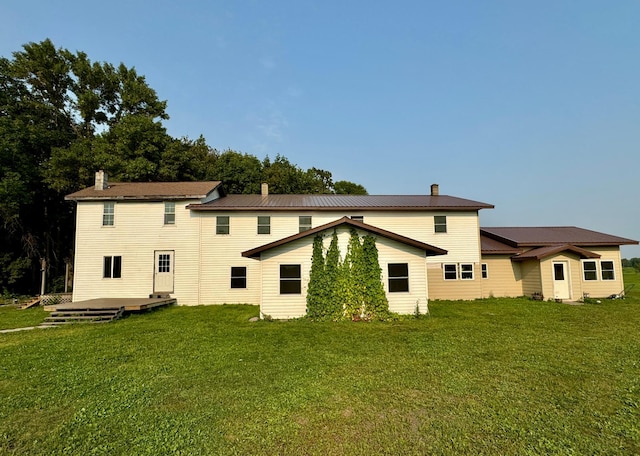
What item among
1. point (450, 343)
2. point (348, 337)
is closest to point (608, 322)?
point (450, 343)

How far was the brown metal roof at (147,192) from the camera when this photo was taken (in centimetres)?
1609

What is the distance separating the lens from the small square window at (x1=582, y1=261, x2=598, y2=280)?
1700 cm

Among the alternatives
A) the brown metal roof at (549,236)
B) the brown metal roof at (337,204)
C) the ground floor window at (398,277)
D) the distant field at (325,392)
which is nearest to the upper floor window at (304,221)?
the brown metal roof at (337,204)

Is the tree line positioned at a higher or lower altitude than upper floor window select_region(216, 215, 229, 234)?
higher

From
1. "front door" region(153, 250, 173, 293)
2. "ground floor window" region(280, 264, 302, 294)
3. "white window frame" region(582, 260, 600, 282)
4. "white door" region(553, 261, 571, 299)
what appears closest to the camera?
"ground floor window" region(280, 264, 302, 294)

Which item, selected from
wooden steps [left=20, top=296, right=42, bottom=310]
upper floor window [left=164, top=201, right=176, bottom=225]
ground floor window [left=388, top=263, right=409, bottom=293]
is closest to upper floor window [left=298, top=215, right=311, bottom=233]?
ground floor window [left=388, top=263, right=409, bottom=293]

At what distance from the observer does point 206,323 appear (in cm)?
1116

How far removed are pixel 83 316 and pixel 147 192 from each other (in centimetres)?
714

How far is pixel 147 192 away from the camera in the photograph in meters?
16.6

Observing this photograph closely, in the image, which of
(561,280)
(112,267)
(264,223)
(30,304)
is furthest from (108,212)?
(561,280)

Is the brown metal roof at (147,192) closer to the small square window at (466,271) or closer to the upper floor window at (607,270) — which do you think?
the small square window at (466,271)

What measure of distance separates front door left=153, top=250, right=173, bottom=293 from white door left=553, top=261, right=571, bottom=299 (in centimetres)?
2071

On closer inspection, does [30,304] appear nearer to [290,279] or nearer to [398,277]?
[290,279]

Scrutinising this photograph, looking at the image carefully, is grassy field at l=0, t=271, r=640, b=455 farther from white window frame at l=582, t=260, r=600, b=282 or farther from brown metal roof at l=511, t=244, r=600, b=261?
white window frame at l=582, t=260, r=600, b=282
